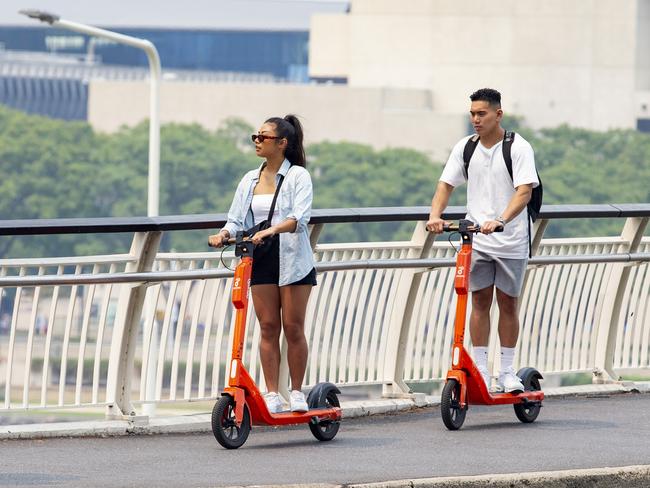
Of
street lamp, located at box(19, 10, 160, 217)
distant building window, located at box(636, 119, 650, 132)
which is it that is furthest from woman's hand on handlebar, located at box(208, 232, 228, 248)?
distant building window, located at box(636, 119, 650, 132)

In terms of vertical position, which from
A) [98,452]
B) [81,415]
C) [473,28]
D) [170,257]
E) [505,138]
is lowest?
[81,415]

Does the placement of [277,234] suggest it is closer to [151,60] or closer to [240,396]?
[240,396]

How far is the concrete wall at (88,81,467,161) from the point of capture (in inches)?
3986

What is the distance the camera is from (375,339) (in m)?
11.0

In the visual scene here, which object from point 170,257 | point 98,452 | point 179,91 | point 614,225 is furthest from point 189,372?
point 179,91

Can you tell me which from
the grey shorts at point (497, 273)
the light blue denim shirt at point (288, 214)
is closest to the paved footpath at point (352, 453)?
the grey shorts at point (497, 273)

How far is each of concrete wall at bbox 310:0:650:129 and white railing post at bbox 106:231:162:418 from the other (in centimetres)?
9541

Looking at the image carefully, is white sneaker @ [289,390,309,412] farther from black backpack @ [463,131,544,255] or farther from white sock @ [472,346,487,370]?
black backpack @ [463,131,544,255]

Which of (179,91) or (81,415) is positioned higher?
(179,91)

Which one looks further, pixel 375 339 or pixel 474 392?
pixel 375 339

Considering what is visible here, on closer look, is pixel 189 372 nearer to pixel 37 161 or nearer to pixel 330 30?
pixel 37 161

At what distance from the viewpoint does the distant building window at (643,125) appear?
108750 mm

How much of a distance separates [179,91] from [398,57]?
1313 centimetres

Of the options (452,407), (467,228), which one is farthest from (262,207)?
(452,407)
